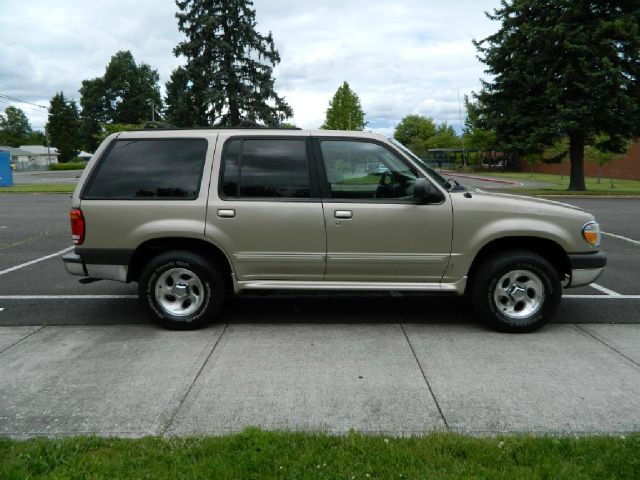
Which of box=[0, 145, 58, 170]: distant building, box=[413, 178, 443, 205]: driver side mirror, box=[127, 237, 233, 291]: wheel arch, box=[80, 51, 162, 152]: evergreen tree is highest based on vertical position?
box=[80, 51, 162, 152]: evergreen tree

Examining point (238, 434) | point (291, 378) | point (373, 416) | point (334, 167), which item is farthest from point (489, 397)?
point (334, 167)

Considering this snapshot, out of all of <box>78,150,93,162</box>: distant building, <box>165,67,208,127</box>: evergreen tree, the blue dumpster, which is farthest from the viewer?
<box>78,150,93,162</box>: distant building

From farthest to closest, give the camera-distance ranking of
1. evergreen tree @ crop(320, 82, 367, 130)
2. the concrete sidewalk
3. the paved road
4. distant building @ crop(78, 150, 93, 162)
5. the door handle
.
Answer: distant building @ crop(78, 150, 93, 162) → evergreen tree @ crop(320, 82, 367, 130) → the paved road → the door handle → the concrete sidewalk

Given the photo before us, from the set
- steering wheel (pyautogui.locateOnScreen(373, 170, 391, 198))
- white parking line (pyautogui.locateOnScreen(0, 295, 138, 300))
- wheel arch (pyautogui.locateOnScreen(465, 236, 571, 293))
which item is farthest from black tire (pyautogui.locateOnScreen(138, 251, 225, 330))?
wheel arch (pyautogui.locateOnScreen(465, 236, 571, 293))

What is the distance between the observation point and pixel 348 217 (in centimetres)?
511

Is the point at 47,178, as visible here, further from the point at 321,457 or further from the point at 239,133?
the point at 321,457

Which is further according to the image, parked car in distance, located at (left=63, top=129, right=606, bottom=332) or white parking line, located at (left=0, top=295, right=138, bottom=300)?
white parking line, located at (left=0, top=295, right=138, bottom=300)

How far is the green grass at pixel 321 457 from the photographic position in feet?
9.32

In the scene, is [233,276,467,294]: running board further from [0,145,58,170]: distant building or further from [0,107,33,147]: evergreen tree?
[0,107,33,147]: evergreen tree

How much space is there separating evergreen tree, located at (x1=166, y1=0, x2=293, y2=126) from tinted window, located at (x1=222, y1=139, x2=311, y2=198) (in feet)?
110

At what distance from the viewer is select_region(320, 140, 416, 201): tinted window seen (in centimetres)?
519

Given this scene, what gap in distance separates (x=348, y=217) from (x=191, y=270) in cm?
157

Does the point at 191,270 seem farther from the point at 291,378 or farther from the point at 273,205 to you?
the point at 291,378

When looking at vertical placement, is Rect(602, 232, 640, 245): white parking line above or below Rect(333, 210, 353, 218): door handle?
below
